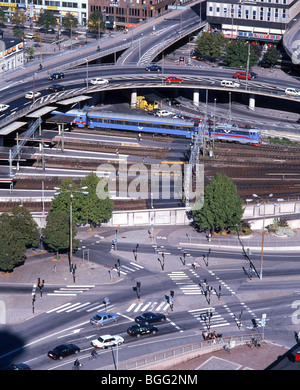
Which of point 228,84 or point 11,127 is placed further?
point 228,84

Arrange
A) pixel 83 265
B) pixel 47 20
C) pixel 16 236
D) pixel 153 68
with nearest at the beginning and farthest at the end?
pixel 16 236, pixel 83 265, pixel 153 68, pixel 47 20

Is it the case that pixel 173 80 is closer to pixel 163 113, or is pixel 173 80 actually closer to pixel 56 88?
pixel 163 113

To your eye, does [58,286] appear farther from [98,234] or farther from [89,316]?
[98,234]

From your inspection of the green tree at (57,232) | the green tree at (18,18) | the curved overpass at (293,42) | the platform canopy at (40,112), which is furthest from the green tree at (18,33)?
the green tree at (57,232)

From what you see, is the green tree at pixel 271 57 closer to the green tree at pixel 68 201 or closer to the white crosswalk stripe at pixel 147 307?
the green tree at pixel 68 201

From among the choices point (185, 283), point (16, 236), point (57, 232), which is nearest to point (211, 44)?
point (57, 232)

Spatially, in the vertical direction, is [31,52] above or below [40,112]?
above

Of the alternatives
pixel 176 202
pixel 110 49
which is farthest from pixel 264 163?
pixel 110 49
